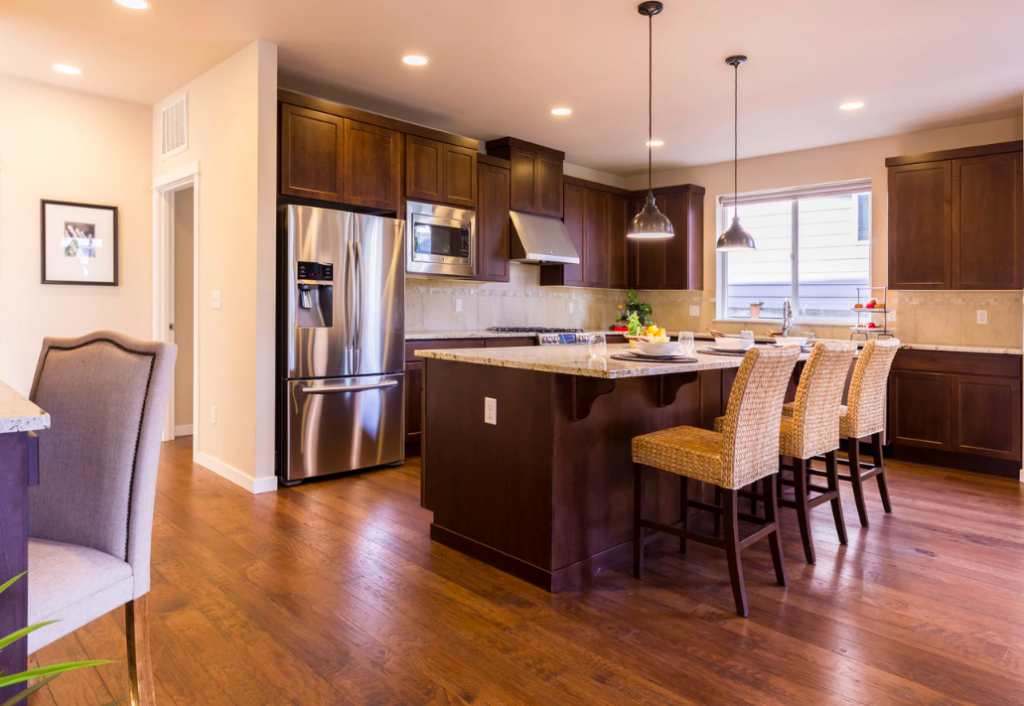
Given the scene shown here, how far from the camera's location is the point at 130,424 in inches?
58.9

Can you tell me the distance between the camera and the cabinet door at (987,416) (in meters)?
4.32

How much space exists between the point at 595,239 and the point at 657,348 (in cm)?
400

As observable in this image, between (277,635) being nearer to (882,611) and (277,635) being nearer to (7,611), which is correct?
(7,611)

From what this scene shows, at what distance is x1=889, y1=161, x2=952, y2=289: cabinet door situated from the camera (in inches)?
186

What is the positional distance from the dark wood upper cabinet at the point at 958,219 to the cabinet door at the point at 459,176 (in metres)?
3.24

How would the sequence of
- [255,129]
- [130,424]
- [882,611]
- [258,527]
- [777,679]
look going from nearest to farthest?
1. [130,424]
2. [777,679]
3. [882,611]
4. [258,527]
5. [255,129]

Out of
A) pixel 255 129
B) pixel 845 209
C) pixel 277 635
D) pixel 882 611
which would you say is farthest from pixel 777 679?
pixel 845 209

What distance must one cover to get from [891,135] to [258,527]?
5.56m

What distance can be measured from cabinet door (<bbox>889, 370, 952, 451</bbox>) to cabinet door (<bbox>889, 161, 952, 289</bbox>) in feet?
2.34

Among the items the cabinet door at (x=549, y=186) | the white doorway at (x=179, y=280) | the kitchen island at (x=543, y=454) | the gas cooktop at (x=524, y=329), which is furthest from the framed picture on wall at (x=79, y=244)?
the cabinet door at (x=549, y=186)

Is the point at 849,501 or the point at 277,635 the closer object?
the point at 277,635

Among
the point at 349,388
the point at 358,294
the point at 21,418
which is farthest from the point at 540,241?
the point at 21,418

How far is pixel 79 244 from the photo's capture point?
15.0 ft

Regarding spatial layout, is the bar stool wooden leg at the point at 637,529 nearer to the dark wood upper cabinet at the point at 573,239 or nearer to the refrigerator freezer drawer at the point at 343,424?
the refrigerator freezer drawer at the point at 343,424
